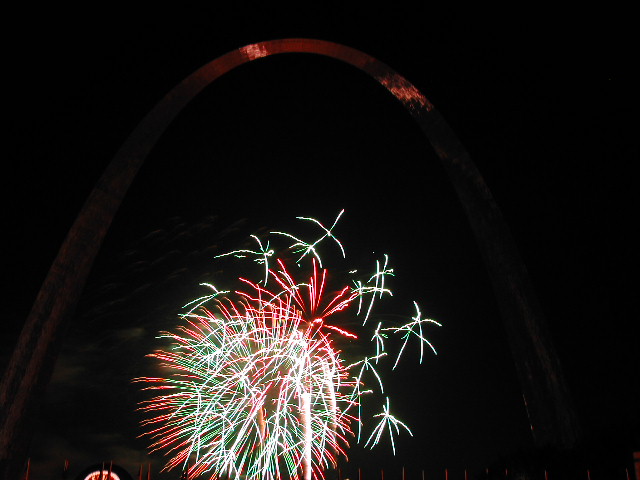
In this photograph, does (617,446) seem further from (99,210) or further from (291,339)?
(99,210)

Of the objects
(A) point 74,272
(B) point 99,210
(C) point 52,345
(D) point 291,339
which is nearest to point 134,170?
(B) point 99,210

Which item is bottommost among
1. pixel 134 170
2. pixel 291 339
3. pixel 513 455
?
pixel 513 455

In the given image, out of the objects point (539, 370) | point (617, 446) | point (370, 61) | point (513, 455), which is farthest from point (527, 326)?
point (370, 61)

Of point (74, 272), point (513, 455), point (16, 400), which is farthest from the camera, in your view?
point (74, 272)

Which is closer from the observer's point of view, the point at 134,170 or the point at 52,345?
the point at 52,345

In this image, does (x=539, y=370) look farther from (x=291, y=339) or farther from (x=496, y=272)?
(x=291, y=339)

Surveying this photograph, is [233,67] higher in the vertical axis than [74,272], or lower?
higher

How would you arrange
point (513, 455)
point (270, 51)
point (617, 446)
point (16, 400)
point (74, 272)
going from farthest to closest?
point (270, 51)
point (74, 272)
point (16, 400)
point (513, 455)
point (617, 446)

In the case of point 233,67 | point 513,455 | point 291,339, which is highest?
point 233,67

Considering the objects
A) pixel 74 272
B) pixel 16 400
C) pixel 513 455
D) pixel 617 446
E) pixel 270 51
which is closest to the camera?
pixel 617 446
